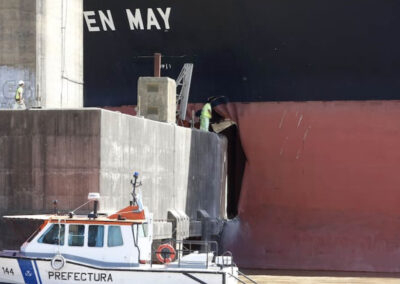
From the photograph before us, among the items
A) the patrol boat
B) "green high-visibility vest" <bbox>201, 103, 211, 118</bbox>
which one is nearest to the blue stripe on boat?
the patrol boat

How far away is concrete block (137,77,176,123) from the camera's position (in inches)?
1046

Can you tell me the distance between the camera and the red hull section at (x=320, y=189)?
2912cm

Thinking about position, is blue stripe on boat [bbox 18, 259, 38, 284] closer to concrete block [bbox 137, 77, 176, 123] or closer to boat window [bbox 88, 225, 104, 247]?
boat window [bbox 88, 225, 104, 247]

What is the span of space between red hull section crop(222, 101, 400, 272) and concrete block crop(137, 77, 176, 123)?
184 inches

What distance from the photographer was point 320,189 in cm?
2983

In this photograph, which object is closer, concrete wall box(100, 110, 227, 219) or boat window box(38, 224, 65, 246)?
boat window box(38, 224, 65, 246)

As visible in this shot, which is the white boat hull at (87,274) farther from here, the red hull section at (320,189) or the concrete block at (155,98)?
the red hull section at (320,189)

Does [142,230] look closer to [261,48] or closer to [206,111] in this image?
[206,111]

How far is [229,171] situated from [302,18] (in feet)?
17.8

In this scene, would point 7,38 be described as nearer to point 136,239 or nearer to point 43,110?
point 43,110

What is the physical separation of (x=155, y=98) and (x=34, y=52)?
503 centimetres

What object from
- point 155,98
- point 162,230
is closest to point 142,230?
point 162,230

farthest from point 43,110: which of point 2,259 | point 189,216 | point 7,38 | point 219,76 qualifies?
point 219,76

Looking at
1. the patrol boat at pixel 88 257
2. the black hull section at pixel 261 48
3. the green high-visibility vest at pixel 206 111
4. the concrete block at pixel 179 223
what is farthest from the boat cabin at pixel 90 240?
the black hull section at pixel 261 48
